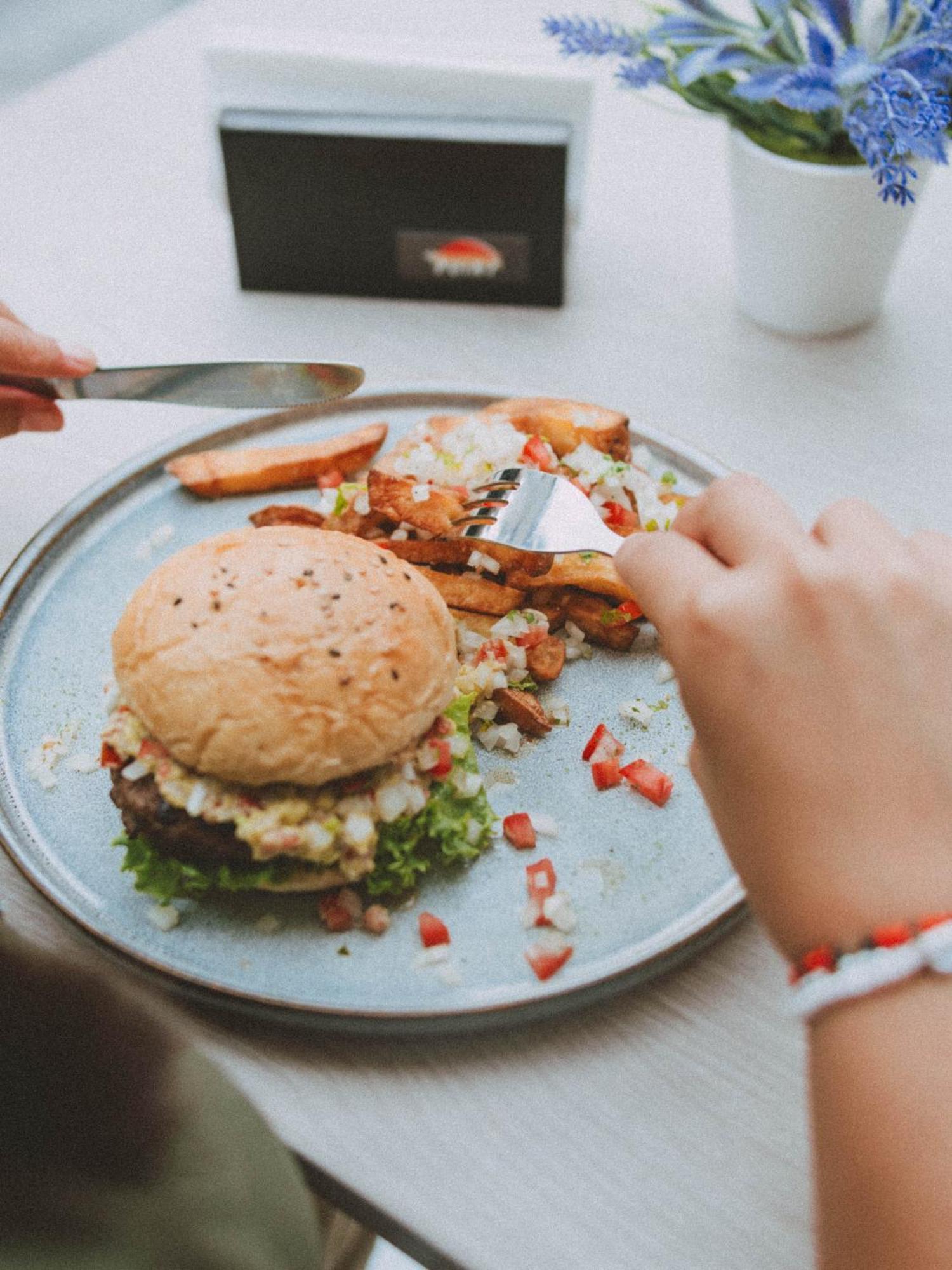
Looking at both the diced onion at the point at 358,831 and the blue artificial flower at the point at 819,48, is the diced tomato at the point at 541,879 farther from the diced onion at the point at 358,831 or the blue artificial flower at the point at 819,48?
the blue artificial flower at the point at 819,48

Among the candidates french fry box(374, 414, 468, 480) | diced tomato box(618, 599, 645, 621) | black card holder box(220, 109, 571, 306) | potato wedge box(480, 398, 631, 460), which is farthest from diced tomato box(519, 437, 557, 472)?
black card holder box(220, 109, 571, 306)

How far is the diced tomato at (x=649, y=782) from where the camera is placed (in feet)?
5.21

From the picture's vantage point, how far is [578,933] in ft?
4.69

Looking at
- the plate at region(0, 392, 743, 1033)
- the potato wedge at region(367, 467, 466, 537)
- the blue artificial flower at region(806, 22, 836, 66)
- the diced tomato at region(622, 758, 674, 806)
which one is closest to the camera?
the plate at region(0, 392, 743, 1033)

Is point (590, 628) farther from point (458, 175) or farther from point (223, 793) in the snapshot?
point (458, 175)

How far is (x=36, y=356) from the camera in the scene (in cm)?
175

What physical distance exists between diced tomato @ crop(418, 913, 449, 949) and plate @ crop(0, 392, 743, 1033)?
18 millimetres

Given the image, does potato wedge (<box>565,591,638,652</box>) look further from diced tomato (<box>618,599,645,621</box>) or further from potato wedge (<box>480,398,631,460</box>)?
potato wedge (<box>480,398,631,460</box>)

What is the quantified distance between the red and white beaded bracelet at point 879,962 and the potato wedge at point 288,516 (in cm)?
123

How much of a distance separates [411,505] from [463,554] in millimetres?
121

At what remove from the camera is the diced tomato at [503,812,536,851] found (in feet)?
5.01

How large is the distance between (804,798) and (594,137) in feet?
9.04

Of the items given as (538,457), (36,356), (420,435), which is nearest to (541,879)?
(538,457)

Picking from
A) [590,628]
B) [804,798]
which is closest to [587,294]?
[590,628]
